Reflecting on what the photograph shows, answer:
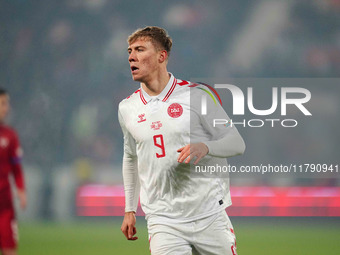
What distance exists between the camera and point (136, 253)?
626cm

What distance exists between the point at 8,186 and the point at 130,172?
2.07 meters

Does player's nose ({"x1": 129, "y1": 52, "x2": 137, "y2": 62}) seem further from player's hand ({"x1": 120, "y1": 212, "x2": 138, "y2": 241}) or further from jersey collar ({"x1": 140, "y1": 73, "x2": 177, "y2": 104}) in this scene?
player's hand ({"x1": 120, "y1": 212, "x2": 138, "y2": 241})

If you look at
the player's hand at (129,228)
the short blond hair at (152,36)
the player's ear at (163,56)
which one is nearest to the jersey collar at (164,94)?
the player's ear at (163,56)

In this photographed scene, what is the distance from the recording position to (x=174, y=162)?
272 cm

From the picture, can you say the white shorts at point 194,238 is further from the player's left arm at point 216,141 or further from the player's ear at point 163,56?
the player's ear at point 163,56

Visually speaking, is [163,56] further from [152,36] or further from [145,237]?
[145,237]

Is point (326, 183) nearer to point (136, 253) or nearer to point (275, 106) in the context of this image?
point (275, 106)

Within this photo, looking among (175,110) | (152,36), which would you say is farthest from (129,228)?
(152,36)

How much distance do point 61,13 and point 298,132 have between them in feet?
19.5

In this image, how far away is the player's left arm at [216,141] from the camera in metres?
2.39

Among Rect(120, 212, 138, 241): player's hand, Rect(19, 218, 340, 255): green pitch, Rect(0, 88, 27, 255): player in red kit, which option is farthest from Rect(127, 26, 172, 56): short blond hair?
Rect(19, 218, 340, 255): green pitch

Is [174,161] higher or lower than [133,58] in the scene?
lower

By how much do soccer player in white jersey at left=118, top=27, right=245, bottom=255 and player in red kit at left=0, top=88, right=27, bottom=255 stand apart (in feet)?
6.46

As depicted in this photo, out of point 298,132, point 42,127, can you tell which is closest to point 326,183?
point 298,132
